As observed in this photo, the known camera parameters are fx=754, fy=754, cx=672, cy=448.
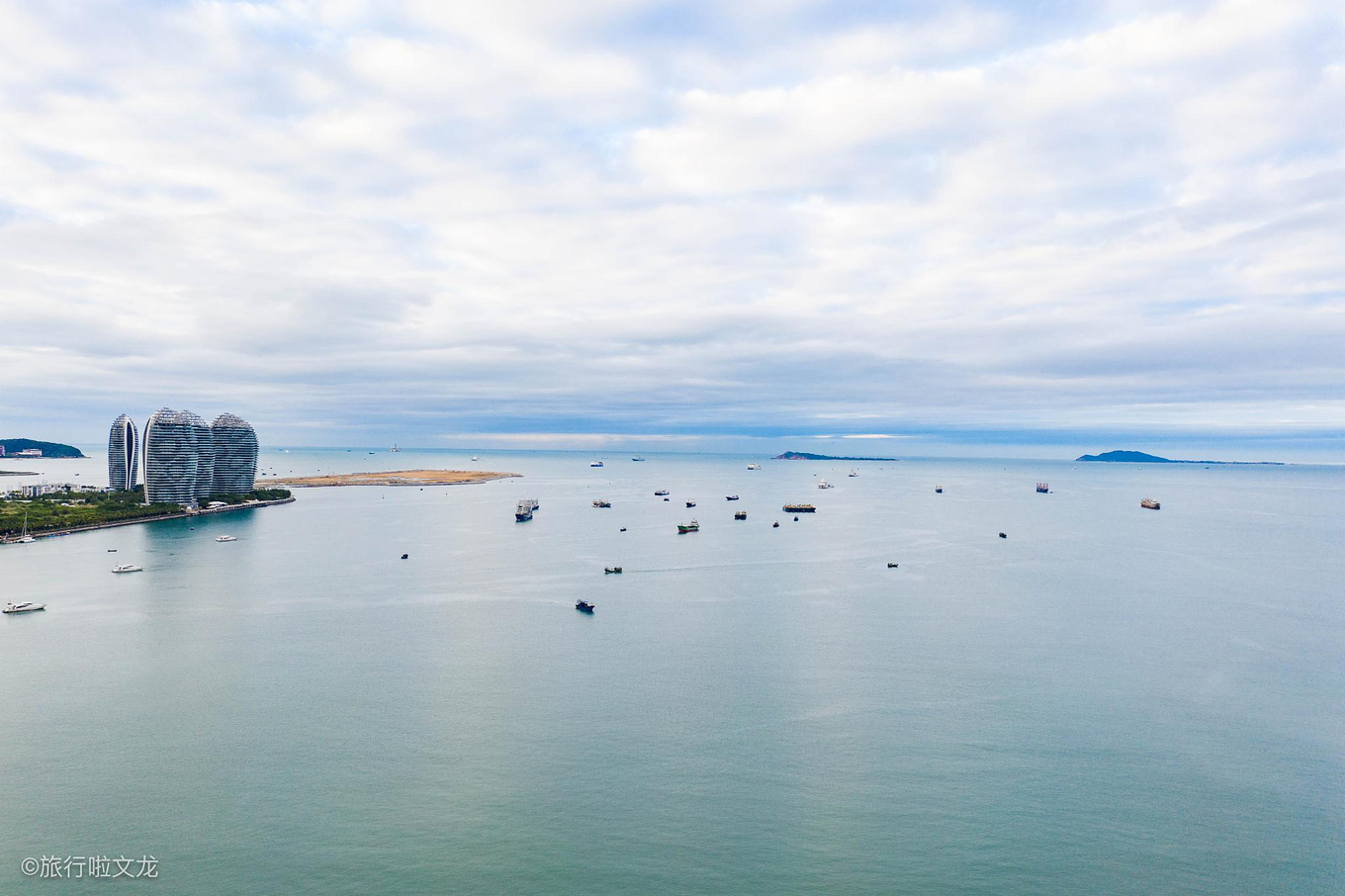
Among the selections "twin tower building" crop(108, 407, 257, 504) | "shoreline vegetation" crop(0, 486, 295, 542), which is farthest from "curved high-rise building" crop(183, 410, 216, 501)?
"shoreline vegetation" crop(0, 486, 295, 542)

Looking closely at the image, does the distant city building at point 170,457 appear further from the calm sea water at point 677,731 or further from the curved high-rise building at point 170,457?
the calm sea water at point 677,731

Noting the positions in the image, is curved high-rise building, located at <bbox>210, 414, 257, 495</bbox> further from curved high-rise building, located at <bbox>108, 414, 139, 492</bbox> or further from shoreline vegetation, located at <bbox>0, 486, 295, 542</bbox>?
curved high-rise building, located at <bbox>108, 414, 139, 492</bbox>

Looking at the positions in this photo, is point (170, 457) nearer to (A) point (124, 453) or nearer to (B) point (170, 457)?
(B) point (170, 457)

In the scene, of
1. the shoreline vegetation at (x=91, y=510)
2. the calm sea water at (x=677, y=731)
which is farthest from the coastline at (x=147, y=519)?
the calm sea water at (x=677, y=731)

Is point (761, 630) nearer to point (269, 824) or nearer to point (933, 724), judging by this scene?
point (933, 724)

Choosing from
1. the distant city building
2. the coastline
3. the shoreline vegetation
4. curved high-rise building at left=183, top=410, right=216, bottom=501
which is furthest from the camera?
curved high-rise building at left=183, top=410, right=216, bottom=501

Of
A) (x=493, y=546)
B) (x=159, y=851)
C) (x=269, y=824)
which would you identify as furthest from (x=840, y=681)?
(x=493, y=546)

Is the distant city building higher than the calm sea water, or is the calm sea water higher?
the distant city building
